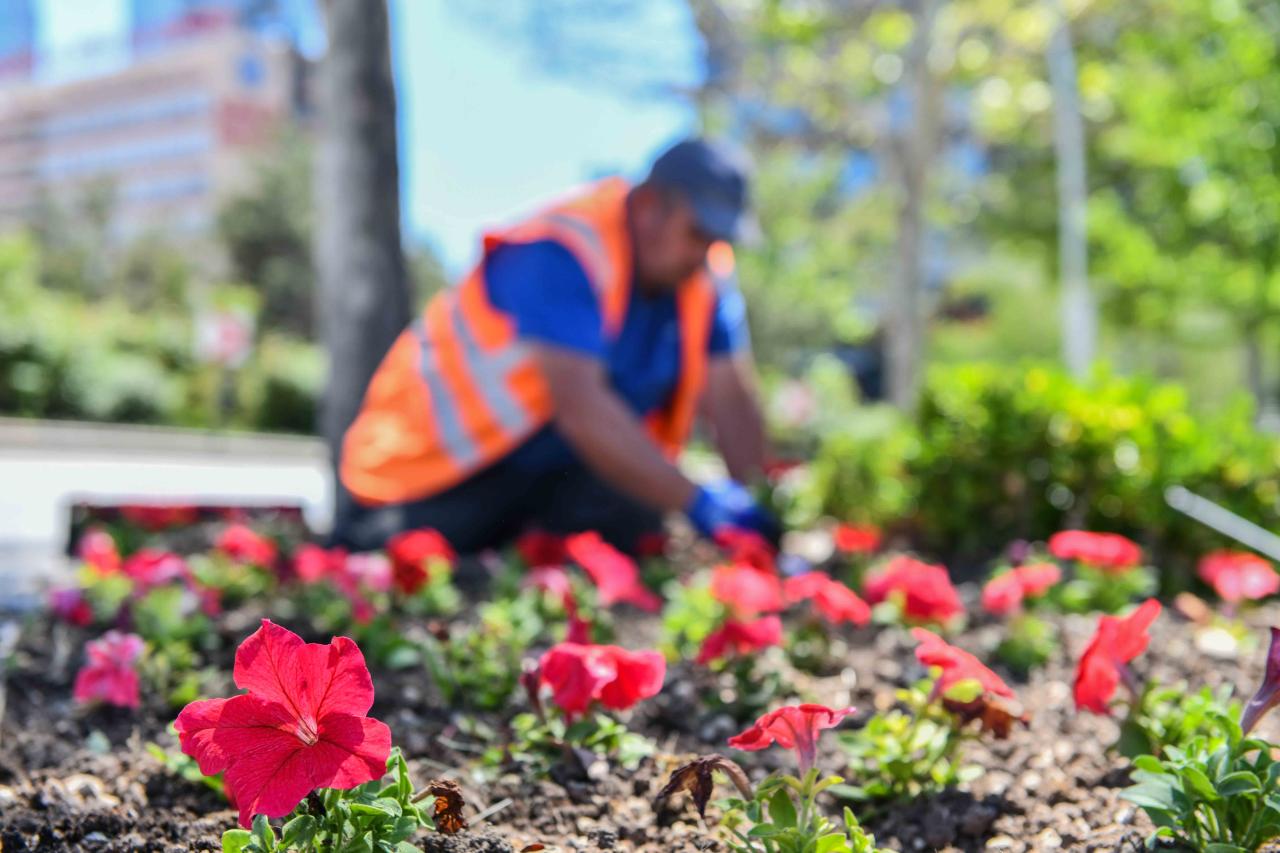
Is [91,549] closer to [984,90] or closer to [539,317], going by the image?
[539,317]

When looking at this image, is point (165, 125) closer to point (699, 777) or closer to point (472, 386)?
point (472, 386)

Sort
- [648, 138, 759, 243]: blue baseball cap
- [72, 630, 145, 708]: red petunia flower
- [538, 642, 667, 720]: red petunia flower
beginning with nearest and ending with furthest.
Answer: [538, 642, 667, 720]: red petunia flower → [72, 630, 145, 708]: red petunia flower → [648, 138, 759, 243]: blue baseball cap

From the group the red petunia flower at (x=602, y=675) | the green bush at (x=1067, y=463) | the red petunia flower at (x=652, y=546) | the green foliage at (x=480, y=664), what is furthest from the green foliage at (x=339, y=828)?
the green bush at (x=1067, y=463)

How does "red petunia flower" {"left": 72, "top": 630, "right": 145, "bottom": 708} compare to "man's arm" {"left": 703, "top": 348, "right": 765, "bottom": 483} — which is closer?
"red petunia flower" {"left": 72, "top": 630, "right": 145, "bottom": 708}

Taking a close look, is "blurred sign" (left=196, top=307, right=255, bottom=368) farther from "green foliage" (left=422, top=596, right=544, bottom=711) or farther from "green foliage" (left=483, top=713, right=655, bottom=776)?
"green foliage" (left=483, top=713, right=655, bottom=776)

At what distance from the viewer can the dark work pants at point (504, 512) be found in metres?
4.14

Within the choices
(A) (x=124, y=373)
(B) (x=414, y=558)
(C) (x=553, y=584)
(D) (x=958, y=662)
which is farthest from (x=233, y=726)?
(A) (x=124, y=373)

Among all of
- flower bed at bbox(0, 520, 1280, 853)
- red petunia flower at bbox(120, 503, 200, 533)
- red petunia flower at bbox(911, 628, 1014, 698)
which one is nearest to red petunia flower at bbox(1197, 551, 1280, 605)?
flower bed at bbox(0, 520, 1280, 853)

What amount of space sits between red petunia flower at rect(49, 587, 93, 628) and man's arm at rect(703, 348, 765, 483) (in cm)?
254

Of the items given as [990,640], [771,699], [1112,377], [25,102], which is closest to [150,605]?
[771,699]

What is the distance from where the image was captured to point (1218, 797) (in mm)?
1241

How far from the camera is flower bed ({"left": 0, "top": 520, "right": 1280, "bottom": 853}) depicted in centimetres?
118

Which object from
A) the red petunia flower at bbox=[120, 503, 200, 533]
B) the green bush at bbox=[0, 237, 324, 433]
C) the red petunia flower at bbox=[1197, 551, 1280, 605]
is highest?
the red petunia flower at bbox=[1197, 551, 1280, 605]

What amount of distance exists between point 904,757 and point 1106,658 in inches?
12.5
